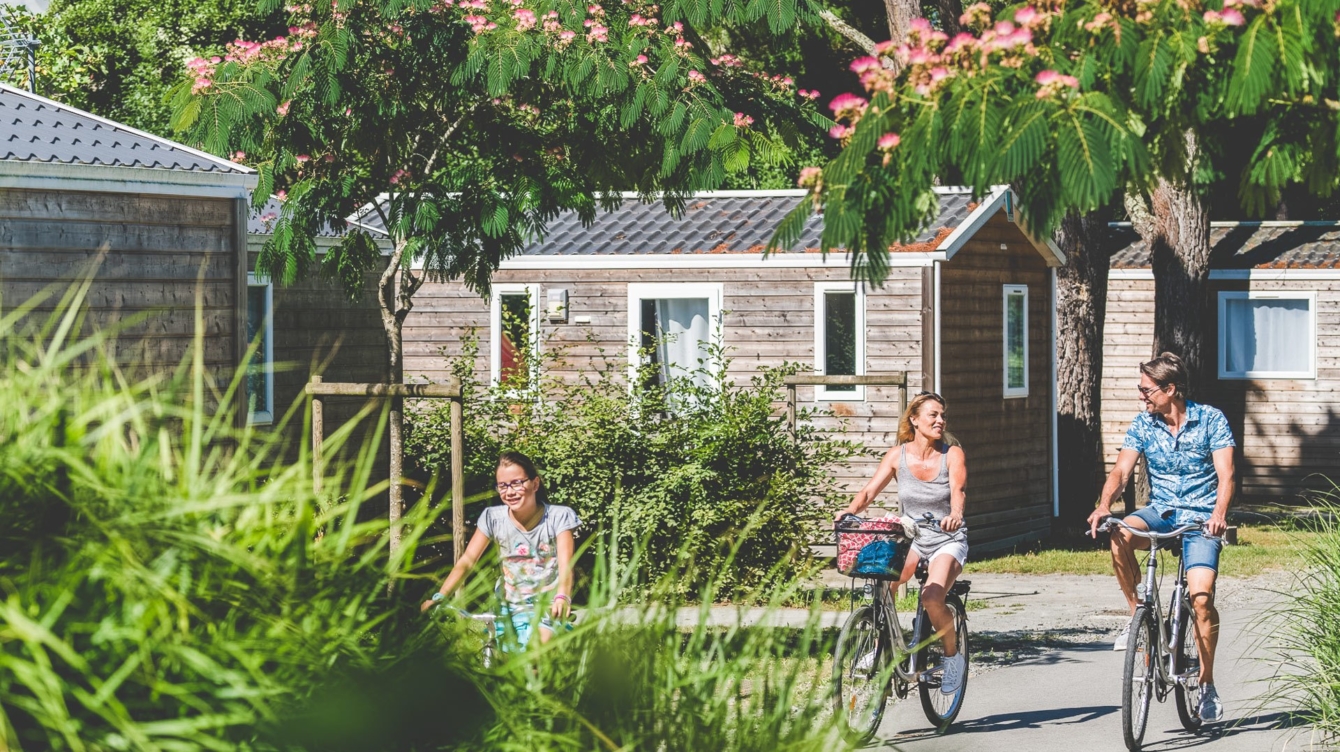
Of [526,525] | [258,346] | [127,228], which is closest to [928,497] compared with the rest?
[526,525]

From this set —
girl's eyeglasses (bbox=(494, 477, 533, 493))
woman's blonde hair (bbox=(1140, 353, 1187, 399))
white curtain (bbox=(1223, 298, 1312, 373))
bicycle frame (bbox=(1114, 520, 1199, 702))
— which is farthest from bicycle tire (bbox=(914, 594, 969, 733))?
white curtain (bbox=(1223, 298, 1312, 373))

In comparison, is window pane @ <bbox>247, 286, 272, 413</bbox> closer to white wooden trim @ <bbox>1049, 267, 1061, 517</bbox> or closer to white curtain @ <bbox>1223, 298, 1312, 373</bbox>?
white wooden trim @ <bbox>1049, 267, 1061, 517</bbox>

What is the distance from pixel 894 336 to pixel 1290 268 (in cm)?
965

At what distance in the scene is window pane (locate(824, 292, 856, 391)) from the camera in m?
18.2

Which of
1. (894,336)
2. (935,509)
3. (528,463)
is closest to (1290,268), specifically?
(894,336)

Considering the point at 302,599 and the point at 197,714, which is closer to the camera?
the point at 197,714

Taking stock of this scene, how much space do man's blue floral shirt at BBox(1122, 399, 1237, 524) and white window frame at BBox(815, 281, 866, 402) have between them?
890 cm

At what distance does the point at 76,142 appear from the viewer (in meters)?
12.0

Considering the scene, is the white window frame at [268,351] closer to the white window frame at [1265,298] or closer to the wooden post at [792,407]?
the wooden post at [792,407]

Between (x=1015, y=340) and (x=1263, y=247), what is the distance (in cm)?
743

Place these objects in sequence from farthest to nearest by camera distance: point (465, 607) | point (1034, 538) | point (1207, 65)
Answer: point (1034, 538) < point (1207, 65) < point (465, 607)

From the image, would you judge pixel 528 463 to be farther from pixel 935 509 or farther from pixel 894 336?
pixel 894 336

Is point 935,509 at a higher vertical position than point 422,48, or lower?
lower

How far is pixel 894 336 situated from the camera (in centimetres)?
1780
